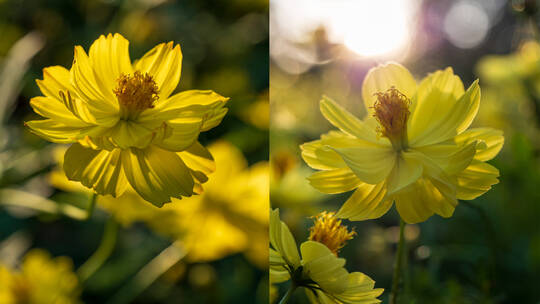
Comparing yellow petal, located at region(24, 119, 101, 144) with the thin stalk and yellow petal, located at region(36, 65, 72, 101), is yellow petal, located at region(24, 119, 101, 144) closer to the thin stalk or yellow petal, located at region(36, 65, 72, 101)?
yellow petal, located at region(36, 65, 72, 101)

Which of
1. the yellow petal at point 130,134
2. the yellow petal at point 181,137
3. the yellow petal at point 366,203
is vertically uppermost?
the yellow petal at point 181,137

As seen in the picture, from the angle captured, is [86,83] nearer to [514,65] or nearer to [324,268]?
[324,268]

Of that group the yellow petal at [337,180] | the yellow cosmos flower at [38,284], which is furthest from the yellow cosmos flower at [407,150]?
the yellow cosmos flower at [38,284]

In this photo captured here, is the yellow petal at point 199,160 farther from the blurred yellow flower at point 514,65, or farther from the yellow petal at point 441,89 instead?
the blurred yellow flower at point 514,65

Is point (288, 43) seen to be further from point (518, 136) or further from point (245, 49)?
point (245, 49)

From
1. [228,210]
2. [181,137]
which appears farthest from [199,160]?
[228,210]

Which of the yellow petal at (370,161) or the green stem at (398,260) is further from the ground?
the yellow petal at (370,161)

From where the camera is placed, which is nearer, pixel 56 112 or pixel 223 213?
pixel 56 112
